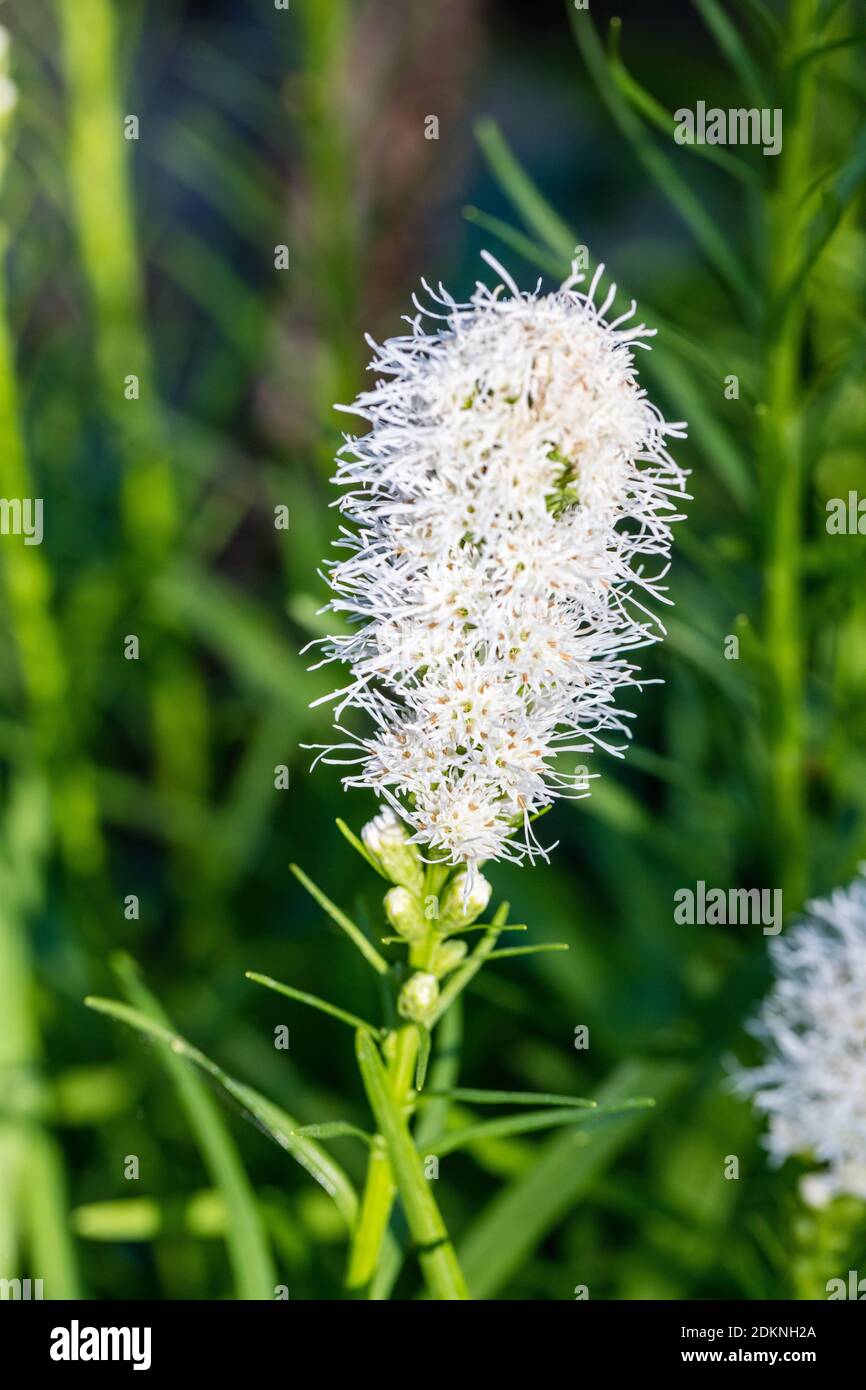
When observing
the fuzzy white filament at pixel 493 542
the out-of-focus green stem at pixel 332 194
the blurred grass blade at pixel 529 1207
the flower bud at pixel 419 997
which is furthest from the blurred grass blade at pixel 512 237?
the blurred grass blade at pixel 529 1207

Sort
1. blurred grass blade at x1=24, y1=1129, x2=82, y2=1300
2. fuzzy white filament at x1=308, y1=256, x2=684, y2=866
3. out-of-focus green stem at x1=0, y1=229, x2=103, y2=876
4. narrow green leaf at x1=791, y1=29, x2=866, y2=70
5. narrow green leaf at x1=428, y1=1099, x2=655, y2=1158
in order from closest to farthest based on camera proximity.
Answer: fuzzy white filament at x1=308, y1=256, x2=684, y2=866 < narrow green leaf at x1=428, y1=1099, x2=655, y2=1158 < narrow green leaf at x1=791, y1=29, x2=866, y2=70 < blurred grass blade at x1=24, y1=1129, x2=82, y2=1300 < out-of-focus green stem at x1=0, y1=229, x2=103, y2=876

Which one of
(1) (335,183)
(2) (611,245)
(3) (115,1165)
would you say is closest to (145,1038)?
(3) (115,1165)

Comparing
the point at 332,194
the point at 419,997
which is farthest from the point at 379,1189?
the point at 332,194

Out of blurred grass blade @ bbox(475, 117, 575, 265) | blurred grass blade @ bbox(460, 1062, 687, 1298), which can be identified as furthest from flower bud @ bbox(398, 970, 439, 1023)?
blurred grass blade @ bbox(475, 117, 575, 265)

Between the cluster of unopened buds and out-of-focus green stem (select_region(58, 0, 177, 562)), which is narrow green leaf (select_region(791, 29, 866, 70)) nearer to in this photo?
the cluster of unopened buds

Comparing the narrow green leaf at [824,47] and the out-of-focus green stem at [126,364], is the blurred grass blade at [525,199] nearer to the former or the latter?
the narrow green leaf at [824,47]

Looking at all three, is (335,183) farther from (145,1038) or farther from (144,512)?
(145,1038)
